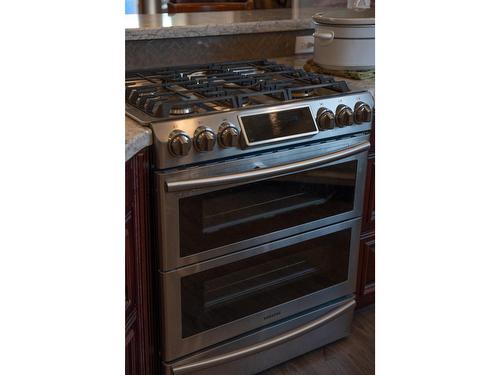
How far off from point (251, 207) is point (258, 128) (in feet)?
0.73

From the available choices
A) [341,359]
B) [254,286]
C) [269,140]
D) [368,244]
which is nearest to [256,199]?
[269,140]

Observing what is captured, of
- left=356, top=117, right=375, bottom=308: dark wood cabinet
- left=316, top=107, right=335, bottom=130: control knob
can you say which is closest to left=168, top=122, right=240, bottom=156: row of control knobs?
left=316, top=107, right=335, bottom=130: control knob

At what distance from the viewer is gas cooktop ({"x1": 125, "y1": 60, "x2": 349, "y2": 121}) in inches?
58.4

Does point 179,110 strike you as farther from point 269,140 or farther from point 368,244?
point 368,244

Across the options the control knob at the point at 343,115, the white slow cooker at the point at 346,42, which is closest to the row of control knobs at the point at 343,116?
the control knob at the point at 343,115

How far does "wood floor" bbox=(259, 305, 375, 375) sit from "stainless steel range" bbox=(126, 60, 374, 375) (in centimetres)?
4

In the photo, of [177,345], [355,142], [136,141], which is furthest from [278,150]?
[177,345]

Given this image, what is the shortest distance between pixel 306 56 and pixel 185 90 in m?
0.77

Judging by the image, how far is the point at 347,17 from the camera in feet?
6.67

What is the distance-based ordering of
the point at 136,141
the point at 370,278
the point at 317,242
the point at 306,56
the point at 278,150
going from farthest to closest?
the point at 306,56 → the point at 370,278 → the point at 317,242 → the point at 278,150 → the point at 136,141

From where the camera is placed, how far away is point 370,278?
2061 millimetres

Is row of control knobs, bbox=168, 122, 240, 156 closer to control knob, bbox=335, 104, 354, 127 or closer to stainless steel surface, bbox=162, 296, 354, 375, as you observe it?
control knob, bbox=335, 104, 354, 127
